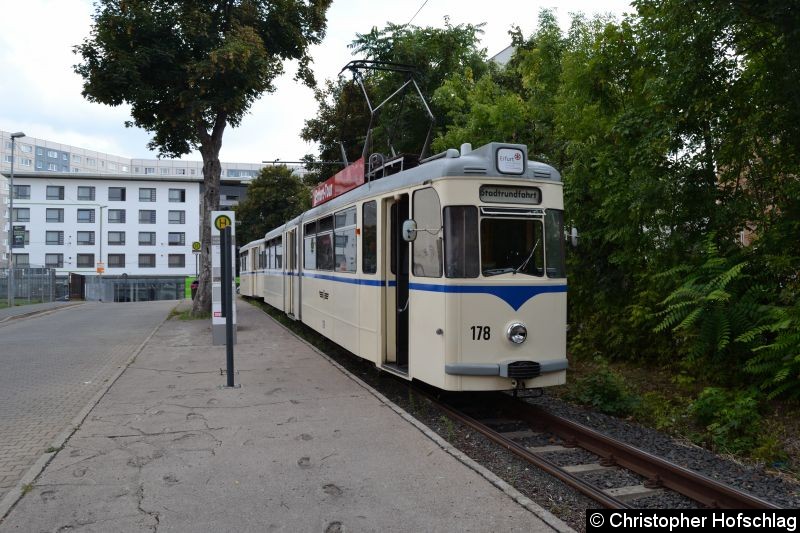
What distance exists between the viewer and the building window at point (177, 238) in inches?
2571

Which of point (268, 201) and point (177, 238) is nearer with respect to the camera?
point (268, 201)

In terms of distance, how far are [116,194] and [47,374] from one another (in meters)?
60.1

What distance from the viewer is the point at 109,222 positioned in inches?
2532

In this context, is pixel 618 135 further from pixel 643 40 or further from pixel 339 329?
pixel 339 329

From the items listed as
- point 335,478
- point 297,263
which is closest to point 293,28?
point 297,263

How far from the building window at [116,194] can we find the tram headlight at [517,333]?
65.7m

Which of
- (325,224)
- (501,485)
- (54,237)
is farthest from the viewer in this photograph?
(54,237)

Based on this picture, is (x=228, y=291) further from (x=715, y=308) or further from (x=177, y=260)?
(x=177, y=260)

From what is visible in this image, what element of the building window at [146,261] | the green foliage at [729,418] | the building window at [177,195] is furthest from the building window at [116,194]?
the green foliage at [729,418]

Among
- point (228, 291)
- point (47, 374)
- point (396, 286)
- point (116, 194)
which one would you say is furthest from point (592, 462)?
point (116, 194)

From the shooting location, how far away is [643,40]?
9.33 metres

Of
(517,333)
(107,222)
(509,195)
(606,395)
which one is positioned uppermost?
(107,222)

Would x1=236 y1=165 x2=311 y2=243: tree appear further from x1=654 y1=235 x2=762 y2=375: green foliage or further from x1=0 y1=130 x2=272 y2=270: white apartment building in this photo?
x1=654 y1=235 x2=762 y2=375: green foliage

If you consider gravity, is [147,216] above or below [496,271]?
above
